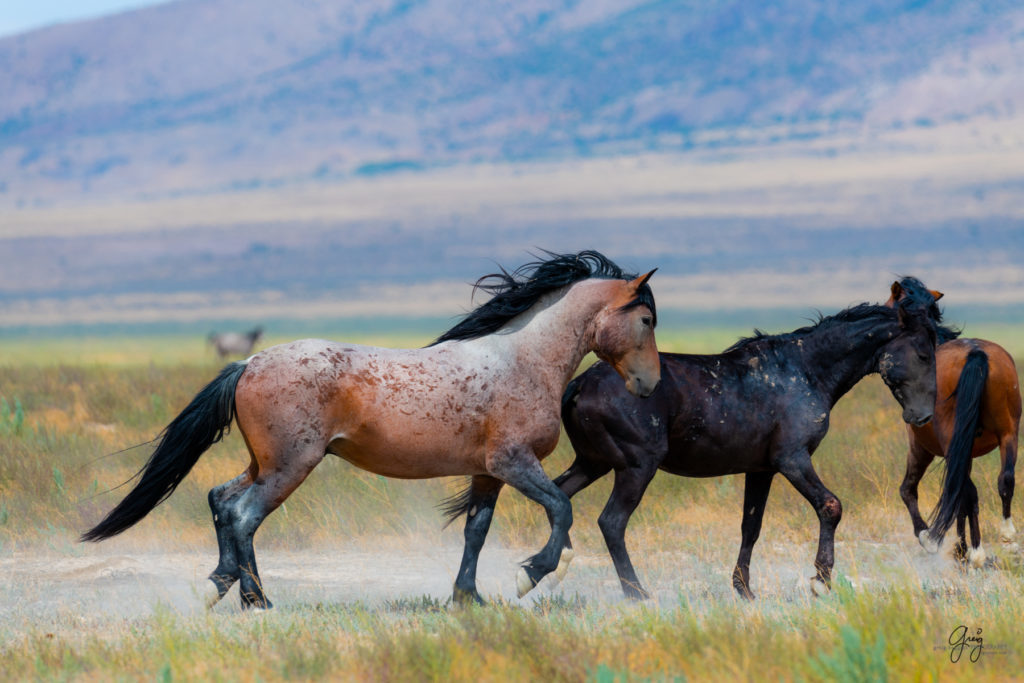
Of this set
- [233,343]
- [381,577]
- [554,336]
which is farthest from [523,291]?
[233,343]

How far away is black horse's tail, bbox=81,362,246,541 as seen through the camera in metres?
6.84

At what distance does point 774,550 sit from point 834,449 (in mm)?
3226

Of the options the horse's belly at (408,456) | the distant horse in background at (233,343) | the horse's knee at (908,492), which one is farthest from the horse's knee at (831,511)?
the distant horse in background at (233,343)

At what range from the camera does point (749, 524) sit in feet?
25.8

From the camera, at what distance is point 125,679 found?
16.5 ft

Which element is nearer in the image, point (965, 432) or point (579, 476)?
point (579, 476)

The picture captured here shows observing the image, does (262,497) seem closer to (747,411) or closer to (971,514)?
(747,411)

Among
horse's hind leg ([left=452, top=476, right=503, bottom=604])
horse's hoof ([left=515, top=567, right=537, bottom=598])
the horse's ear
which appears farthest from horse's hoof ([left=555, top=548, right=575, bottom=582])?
the horse's ear

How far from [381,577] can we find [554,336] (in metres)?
2.66

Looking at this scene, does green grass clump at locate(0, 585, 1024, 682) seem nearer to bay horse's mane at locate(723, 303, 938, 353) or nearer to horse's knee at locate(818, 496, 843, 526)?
horse's knee at locate(818, 496, 843, 526)

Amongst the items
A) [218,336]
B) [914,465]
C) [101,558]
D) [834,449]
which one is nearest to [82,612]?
[101,558]

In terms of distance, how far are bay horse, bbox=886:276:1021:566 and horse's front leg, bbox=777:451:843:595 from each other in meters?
1.47

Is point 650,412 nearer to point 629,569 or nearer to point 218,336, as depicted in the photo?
point 629,569

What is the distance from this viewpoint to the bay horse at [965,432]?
28.4 feet
